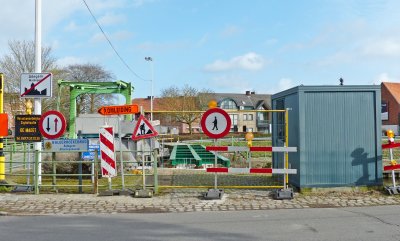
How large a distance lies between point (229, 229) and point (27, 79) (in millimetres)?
7577

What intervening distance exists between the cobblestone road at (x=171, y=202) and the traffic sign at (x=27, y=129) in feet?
5.03

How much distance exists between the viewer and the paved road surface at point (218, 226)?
22.1 ft

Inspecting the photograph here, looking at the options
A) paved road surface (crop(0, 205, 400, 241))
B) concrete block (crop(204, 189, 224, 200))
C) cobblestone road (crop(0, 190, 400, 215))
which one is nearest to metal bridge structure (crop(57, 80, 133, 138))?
cobblestone road (crop(0, 190, 400, 215))

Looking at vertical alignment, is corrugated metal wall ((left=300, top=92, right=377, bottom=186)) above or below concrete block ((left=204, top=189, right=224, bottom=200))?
above

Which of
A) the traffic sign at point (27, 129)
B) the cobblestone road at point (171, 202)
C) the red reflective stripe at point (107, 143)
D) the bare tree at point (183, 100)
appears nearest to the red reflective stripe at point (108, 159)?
the red reflective stripe at point (107, 143)

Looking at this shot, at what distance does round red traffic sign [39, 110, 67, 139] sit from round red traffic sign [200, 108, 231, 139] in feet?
12.2

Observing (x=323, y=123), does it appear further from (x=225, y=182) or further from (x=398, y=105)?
(x=398, y=105)

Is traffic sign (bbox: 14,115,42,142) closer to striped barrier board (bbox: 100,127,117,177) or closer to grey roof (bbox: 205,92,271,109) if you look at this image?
striped barrier board (bbox: 100,127,117,177)

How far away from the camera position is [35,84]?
38.5 ft

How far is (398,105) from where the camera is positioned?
6788 cm

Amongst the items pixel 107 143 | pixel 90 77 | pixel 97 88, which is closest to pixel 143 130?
pixel 107 143

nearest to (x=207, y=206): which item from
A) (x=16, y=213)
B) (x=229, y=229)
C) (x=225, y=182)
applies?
(x=229, y=229)

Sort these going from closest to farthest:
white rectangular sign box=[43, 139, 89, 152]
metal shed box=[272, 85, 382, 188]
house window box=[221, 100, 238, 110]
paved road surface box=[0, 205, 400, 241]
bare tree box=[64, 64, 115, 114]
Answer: paved road surface box=[0, 205, 400, 241], metal shed box=[272, 85, 382, 188], white rectangular sign box=[43, 139, 89, 152], bare tree box=[64, 64, 115, 114], house window box=[221, 100, 238, 110]

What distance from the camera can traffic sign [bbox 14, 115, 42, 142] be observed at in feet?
37.6
